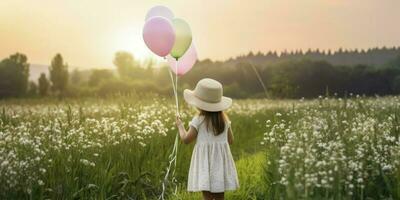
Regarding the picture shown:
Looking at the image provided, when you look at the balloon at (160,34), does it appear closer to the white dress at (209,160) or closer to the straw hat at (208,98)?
the straw hat at (208,98)

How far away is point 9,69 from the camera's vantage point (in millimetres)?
66000

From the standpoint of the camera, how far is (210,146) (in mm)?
7609

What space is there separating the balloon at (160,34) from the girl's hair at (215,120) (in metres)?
1.90

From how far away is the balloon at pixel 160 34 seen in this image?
918 centimetres

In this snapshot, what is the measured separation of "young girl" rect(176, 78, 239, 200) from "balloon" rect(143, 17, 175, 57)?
1739 mm

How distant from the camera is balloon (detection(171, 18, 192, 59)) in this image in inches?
367

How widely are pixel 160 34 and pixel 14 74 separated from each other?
58107mm

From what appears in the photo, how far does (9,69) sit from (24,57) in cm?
760

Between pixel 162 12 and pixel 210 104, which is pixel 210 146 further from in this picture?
pixel 162 12

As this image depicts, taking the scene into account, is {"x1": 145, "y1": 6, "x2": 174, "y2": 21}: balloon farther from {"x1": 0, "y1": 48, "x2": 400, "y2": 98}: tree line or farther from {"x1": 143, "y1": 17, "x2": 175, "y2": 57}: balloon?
{"x1": 0, "y1": 48, "x2": 400, "y2": 98}: tree line

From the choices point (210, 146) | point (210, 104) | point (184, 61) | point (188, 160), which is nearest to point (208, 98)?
point (210, 104)

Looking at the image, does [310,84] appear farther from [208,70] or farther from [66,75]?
[66,75]

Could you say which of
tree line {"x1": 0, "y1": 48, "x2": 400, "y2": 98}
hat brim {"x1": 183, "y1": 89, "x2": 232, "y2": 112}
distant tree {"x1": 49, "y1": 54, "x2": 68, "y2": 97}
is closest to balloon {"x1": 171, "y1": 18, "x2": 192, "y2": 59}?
hat brim {"x1": 183, "y1": 89, "x2": 232, "y2": 112}

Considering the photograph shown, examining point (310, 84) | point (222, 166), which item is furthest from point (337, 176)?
point (310, 84)
